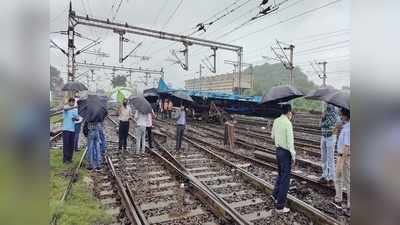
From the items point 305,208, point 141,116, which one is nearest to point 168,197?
point 305,208

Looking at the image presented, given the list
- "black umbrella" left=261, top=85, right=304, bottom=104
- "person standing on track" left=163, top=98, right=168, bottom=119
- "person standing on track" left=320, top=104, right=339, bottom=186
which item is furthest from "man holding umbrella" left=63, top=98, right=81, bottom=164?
"person standing on track" left=163, top=98, right=168, bottom=119

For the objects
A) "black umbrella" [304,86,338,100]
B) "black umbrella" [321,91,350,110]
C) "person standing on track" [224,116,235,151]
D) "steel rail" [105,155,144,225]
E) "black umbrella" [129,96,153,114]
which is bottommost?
"steel rail" [105,155,144,225]

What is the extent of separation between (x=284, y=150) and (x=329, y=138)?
1.51 meters

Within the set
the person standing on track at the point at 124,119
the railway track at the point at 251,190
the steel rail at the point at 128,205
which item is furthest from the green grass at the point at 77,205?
the person standing on track at the point at 124,119

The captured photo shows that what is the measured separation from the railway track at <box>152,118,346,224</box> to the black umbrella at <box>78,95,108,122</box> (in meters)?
2.63

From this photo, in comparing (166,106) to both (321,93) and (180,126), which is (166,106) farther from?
(321,93)

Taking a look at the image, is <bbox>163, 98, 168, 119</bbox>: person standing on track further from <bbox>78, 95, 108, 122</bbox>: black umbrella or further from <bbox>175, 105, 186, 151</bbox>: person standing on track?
<bbox>78, 95, 108, 122</bbox>: black umbrella

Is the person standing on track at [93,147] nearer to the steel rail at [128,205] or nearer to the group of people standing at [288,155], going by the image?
the steel rail at [128,205]

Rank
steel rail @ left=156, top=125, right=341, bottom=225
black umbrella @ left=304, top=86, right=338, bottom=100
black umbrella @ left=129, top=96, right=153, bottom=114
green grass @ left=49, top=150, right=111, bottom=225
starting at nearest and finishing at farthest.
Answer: steel rail @ left=156, top=125, right=341, bottom=225 → green grass @ left=49, top=150, right=111, bottom=225 → black umbrella @ left=304, top=86, right=338, bottom=100 → black umbrella @ left=129, top=96, right=153, bottom=114

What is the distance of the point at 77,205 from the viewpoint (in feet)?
16.4

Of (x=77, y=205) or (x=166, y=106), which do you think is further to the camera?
(x=166, y=106)

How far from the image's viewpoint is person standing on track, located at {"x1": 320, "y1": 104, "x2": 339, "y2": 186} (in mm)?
5719
